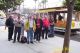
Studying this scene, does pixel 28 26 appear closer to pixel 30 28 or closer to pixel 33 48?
pixel 30 28

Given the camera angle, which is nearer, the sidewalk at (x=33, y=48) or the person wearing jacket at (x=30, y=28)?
the sidewalk at (x=33, y=48)

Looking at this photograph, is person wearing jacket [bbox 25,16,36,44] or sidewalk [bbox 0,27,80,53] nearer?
sidewalk [bbox 0,27,80,53]

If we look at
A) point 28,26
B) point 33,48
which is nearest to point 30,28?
point 28,26

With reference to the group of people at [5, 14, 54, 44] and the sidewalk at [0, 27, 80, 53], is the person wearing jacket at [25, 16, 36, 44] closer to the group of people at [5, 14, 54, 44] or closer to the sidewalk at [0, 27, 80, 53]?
the group of people at [5, 14, 54, 44]

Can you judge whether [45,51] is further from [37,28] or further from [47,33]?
[47,33]

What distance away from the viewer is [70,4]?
383 inches

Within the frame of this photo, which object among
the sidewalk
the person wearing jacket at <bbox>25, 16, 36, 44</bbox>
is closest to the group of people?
the person wearing jacket at <bbox>25, 16, 36, 44</bbox>

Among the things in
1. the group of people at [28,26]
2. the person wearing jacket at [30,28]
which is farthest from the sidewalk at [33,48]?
the group of people at [28,26]

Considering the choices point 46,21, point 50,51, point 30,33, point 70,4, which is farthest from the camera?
point 46,21

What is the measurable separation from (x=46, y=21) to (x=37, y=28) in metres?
2.25

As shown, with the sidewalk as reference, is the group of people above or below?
above

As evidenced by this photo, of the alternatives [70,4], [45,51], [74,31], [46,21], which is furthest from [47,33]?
[70,4]

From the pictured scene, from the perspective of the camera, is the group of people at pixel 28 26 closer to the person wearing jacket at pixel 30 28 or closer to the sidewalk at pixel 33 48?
the person wearing jacket at pixel 30 28

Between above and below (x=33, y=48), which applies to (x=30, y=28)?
above
